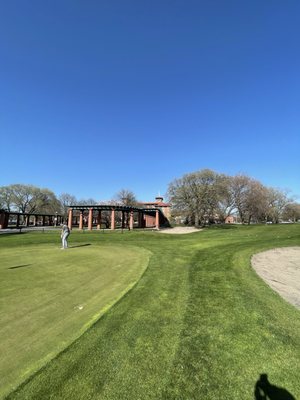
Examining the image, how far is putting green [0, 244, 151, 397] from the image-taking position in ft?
12.4

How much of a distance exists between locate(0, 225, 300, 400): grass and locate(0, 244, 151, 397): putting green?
0.96 feet

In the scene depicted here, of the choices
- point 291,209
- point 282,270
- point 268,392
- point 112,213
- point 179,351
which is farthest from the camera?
point 291,209

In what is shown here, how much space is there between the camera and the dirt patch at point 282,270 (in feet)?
24.8

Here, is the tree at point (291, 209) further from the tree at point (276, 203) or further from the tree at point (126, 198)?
the tree at point (126, 198)

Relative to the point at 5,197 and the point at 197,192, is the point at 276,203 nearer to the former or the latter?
the point at 197,192

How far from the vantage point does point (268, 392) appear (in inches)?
125

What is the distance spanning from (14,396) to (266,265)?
10685mm

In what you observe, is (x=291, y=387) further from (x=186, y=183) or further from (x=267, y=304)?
(x=186, y=183)

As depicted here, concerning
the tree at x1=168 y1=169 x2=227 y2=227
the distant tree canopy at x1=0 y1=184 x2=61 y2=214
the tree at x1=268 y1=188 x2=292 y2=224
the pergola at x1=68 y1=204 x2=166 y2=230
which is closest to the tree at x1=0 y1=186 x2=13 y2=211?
the distant tree canopy at x1=0 y1=184 x2=61 y2=214

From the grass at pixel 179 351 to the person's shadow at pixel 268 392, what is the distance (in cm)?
6

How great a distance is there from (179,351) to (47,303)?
10.8 feet

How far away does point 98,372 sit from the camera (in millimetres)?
3496

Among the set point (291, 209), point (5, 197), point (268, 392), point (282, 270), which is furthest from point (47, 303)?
point (291, 209)

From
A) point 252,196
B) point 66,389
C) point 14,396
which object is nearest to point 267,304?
point 66,389
